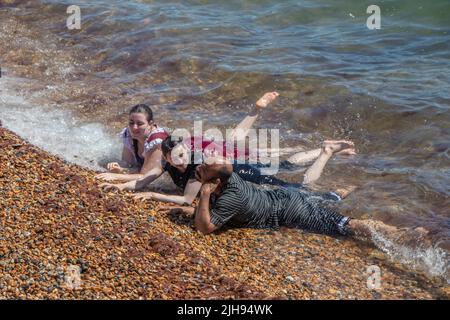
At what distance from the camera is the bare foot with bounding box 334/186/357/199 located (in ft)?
23.9

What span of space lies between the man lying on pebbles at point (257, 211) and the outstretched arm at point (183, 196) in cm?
24

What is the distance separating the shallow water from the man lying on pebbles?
0.53m

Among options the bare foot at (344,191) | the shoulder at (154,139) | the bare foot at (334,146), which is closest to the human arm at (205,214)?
the shoulder at (154,139)

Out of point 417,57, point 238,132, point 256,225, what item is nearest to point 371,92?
point 417,57

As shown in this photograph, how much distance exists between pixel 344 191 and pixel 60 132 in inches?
157

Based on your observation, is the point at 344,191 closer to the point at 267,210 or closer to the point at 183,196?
the point at 267,210

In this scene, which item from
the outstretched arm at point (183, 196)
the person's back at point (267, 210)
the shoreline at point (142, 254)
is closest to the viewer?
the shoreline at point (142, 254)

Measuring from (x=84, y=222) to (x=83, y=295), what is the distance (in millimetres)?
1002

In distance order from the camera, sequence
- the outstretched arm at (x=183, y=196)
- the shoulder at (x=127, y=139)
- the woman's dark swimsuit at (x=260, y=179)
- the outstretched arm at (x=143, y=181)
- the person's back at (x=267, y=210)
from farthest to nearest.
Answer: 1. the shoulder at (x=127, y=139)
2. the woman's dark swimsuit at (x=260, y=179)
3. the outstretched arm at (x=143, y=181)
4. the outstretched arm at (x=183, y=196)
5. the person's back at (x=267, y=210)

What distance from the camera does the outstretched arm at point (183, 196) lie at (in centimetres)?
649

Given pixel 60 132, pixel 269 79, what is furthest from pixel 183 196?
pixel 269 79

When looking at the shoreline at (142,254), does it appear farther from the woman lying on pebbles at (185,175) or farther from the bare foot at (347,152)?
the bare foot at (347,152)

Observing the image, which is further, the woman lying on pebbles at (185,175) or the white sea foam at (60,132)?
the white sea foam at (60,132)

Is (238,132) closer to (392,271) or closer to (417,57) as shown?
(392,271)
